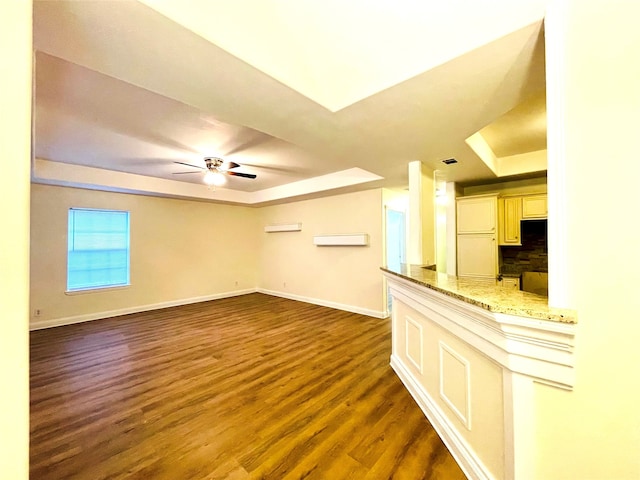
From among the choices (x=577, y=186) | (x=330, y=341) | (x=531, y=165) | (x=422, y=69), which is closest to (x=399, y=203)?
(x=531, y=165)

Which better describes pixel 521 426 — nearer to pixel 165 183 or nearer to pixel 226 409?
pixel 226 409

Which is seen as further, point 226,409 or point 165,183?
point 165,183

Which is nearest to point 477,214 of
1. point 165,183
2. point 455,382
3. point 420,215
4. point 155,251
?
point 420,215

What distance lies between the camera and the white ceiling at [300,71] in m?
1.21

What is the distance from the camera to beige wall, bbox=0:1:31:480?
0.71m

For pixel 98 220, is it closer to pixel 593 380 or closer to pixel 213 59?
pixel 213 59

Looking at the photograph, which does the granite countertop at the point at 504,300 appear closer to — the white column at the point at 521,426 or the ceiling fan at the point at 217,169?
the white column at the point at 521,426

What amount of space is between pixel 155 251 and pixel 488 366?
5.99m

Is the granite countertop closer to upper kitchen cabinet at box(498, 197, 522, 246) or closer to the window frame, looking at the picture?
upper kitchen cabinet at box(498, 197, 522, 246)

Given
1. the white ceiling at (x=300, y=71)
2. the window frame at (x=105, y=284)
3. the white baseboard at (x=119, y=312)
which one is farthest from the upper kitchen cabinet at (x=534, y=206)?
the window frame at (x=105, y=284)

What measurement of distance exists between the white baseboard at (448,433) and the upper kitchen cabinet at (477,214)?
259 centimetres

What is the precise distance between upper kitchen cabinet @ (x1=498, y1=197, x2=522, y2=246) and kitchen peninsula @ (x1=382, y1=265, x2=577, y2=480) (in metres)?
2.63

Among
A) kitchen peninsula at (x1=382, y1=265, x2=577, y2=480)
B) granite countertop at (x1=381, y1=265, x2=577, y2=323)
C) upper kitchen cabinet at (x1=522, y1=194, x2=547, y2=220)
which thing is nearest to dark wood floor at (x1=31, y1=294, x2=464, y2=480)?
kitchen peninsula at (x1=382, y1=265, x2=577, y2=480)

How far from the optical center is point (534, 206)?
366 cm
